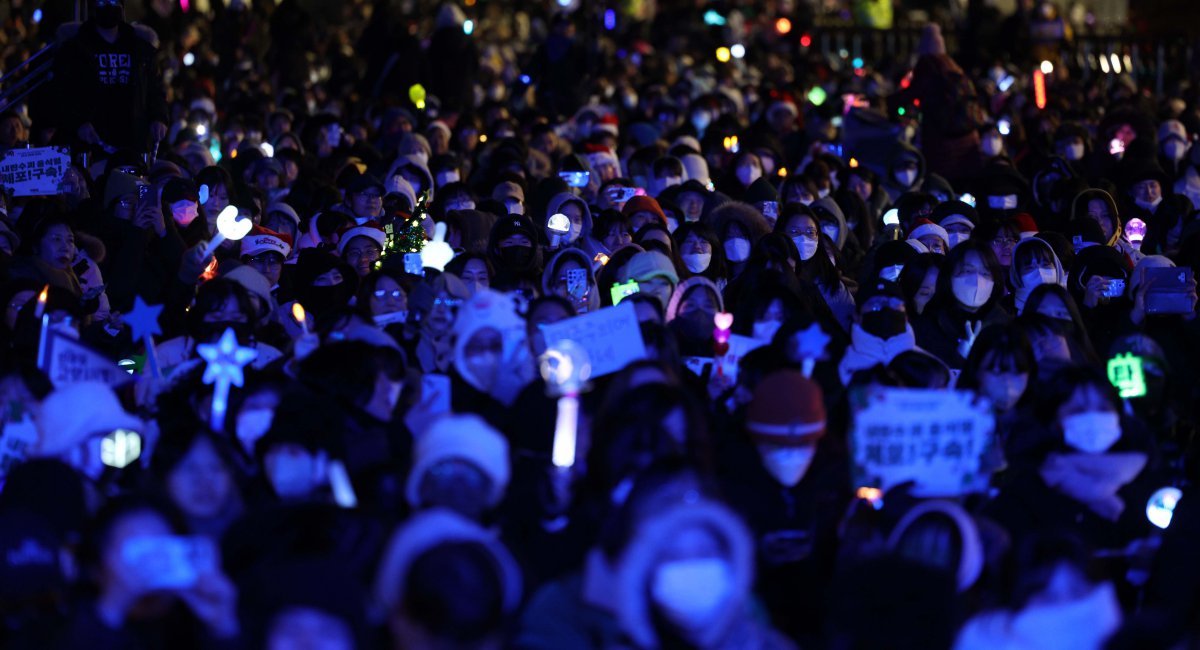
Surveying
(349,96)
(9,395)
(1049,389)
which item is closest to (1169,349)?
(1049,389)

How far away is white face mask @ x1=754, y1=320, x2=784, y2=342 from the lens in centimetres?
827

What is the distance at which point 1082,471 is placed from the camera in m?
6.59

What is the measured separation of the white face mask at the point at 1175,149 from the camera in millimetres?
16016

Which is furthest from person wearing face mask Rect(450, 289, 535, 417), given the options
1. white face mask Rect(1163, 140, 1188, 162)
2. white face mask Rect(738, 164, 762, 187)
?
white face mask Rect(1163, 140, 1188, 162)

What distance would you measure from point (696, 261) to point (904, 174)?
4395 millimetres

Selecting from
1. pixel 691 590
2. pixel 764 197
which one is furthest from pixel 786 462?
pixel 764 197

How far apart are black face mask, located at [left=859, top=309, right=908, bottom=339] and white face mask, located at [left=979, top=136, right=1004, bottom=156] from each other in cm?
761

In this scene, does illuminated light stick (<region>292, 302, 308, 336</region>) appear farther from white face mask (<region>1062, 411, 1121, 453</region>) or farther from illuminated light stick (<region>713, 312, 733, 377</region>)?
white face mask (<region>1062, 411, 1121, 453</region>)

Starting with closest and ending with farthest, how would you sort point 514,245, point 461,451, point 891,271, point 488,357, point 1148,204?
point 461,451, point 488,357, point 891,271, point 514,245, point 1148,204

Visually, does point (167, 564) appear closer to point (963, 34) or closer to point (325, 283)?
point (325, 283)

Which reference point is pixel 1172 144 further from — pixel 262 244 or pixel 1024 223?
pixel 262 244

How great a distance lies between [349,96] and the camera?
64.7ft

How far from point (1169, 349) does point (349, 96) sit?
12.1m

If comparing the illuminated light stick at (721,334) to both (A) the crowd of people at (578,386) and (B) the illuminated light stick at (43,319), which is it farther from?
(B) the illuminated light stick at (43,319)
